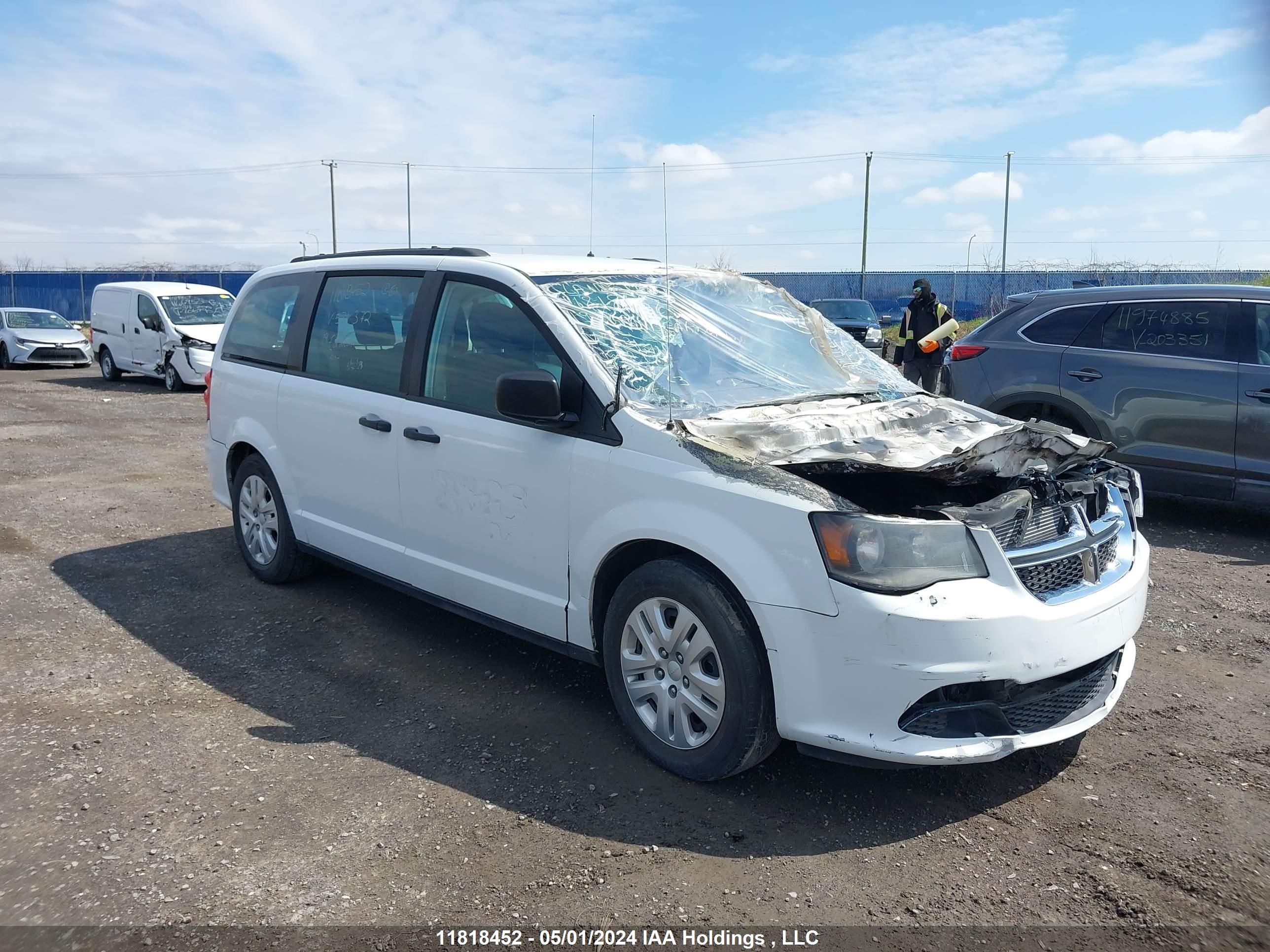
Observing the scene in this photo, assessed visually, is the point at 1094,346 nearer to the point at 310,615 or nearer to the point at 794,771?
the point at 794,771

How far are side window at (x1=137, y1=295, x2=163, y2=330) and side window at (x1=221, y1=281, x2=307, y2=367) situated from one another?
490 inches

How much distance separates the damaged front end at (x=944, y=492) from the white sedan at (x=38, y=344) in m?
20.9

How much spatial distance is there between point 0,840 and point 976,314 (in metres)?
37.3

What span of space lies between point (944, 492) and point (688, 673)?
3.73 ft

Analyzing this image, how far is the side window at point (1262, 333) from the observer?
22.3 feet

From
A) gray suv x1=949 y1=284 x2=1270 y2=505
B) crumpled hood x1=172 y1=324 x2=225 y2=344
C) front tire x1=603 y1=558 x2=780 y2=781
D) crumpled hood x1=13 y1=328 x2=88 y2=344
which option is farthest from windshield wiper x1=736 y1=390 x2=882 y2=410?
crumpled hood x1=13 y1=328 x2=88 y2=344

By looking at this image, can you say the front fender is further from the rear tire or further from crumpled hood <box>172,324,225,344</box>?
the rear tire

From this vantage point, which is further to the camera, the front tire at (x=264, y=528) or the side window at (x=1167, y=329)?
the side window at (x=1167, y=329)

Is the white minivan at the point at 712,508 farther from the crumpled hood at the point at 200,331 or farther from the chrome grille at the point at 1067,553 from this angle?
the crumpled hood at the point at 200,331

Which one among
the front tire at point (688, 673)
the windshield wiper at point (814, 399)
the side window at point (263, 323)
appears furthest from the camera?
the side window at point (263, 323)

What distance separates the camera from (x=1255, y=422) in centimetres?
668

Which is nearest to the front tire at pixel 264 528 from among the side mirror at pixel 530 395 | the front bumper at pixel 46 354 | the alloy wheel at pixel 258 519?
the alloy wheel at pixel 258 519

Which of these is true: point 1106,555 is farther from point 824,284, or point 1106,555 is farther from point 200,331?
point 824,284

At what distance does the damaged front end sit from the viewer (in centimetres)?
317
